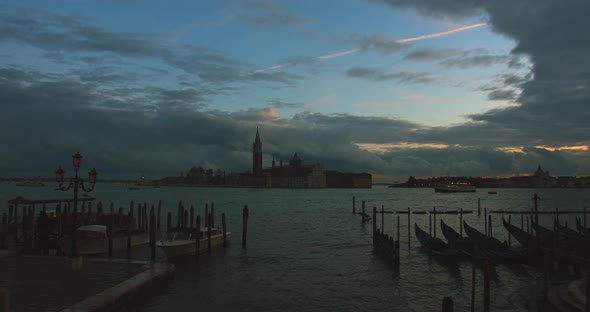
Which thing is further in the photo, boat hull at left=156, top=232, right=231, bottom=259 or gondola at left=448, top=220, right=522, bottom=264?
boat hull at left=156, top=232, right=231, bottom=259

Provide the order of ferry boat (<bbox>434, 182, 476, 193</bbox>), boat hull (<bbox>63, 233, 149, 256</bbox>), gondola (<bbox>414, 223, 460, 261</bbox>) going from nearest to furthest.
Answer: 1. boat hull (<bbox>63, 233, 149, 256</bbox>)
2. gondola (<bbox>414, 223, 460, 261</bbox>)
3. ferry boat (<bbox>434, 182, 476, 193</bbox>)

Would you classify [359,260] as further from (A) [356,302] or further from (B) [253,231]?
(B) [253,231]

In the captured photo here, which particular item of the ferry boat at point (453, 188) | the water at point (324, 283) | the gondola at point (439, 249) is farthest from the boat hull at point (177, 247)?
the ferry boat at point (453, 188)

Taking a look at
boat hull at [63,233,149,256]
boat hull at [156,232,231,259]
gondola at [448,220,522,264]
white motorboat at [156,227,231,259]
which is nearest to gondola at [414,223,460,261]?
gondola at [448,220,522,264]

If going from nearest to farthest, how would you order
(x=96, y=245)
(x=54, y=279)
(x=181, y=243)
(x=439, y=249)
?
1. (x=54, y=279)
2. (x=181, y=243)
3. (x=96, y=245)
4. (x=439, y=249)

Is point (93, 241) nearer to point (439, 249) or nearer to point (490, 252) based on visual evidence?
point (439, 249)

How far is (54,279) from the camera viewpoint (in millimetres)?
11875

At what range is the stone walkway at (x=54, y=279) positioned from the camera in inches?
387

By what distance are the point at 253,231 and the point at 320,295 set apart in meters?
20.6

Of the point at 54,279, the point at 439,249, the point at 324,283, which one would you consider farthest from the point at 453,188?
the point at 54,279

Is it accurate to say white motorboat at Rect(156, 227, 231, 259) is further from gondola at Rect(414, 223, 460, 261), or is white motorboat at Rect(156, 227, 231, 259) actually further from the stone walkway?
gondola at Rect(414, 223, 460, 261)

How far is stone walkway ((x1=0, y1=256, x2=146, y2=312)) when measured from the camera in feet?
32.2

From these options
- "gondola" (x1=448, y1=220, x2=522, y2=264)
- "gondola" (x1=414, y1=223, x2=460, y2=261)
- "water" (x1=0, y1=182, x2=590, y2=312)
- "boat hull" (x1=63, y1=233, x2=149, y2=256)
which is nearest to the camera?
"water" (x1=0, y1=182, x2=590, y2=312)

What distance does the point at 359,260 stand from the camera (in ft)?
73.4
